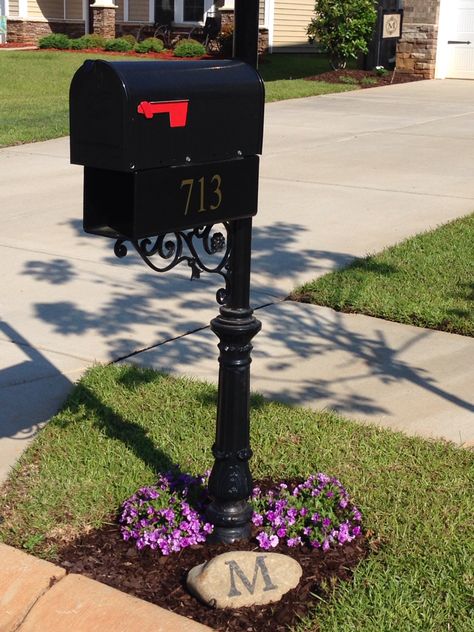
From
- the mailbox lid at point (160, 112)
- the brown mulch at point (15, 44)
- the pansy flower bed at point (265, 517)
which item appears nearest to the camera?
the mailbox lid at point (160, 112)

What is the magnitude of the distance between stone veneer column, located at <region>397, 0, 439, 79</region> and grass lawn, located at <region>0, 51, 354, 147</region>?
2.29 meters

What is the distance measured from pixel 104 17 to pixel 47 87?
44.3ft

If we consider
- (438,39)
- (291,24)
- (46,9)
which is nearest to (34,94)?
(438,39)

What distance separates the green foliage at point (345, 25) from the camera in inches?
823

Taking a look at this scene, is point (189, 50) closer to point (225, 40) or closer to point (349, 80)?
point (225, 40)

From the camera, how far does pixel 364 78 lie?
20.9 meters

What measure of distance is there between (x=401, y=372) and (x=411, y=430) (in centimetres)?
80

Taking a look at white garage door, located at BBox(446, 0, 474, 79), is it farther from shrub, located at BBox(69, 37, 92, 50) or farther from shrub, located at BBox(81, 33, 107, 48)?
shrub, located at BBox(69, 37, 92, 50)

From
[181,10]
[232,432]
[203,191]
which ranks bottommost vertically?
[232,432]

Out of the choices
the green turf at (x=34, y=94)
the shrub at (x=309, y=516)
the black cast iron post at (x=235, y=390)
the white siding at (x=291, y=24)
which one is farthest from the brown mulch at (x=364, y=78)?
the black cast iron post at (x=235, y=390)

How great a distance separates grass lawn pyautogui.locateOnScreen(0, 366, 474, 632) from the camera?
3398mm

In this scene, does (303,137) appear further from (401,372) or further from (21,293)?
(401,372)

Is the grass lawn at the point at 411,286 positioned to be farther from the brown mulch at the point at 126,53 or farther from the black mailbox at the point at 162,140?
the brown mulch at the point at 126,53

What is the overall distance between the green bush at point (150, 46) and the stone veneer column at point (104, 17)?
318cm
